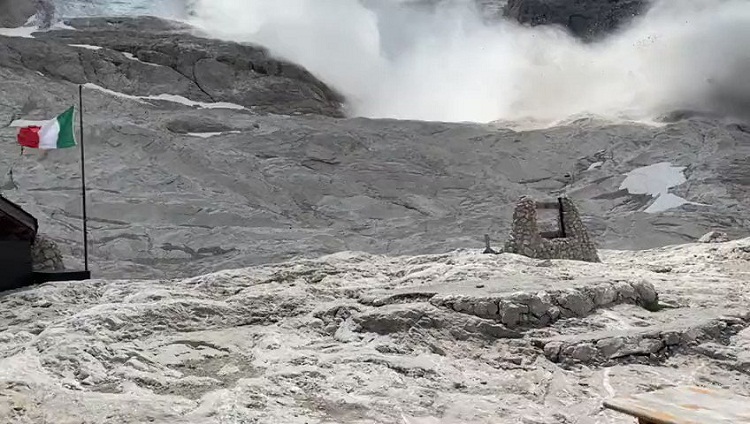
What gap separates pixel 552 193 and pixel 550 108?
21037mm

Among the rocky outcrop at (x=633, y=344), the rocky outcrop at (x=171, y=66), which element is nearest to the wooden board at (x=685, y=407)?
the rocky outcrop at (x=633, y=344)

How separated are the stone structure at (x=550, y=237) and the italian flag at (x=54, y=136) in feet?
33.9

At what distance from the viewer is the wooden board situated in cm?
359

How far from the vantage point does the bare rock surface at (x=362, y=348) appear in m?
6.52

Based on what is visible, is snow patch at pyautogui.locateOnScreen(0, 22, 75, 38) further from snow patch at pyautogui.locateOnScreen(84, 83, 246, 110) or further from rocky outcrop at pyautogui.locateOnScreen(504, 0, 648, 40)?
rocky outcrop at pyautogui.locateOnScreen(504, 0, 648, 40)

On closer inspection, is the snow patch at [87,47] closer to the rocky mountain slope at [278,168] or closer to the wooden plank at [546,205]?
the rocky mountain slope at [278,168]

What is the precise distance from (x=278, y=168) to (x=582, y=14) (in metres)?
50.9

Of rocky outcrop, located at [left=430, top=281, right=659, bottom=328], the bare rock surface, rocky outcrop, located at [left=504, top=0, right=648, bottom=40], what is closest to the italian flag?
the bare rock surface

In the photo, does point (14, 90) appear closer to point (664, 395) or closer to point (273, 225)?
point (273, 225)

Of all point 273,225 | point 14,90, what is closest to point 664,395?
point 273,225

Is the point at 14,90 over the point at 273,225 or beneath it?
over

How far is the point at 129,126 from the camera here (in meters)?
34.7

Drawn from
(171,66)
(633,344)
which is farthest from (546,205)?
(171,66)

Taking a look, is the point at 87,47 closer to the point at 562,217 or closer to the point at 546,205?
the point at 546,205
